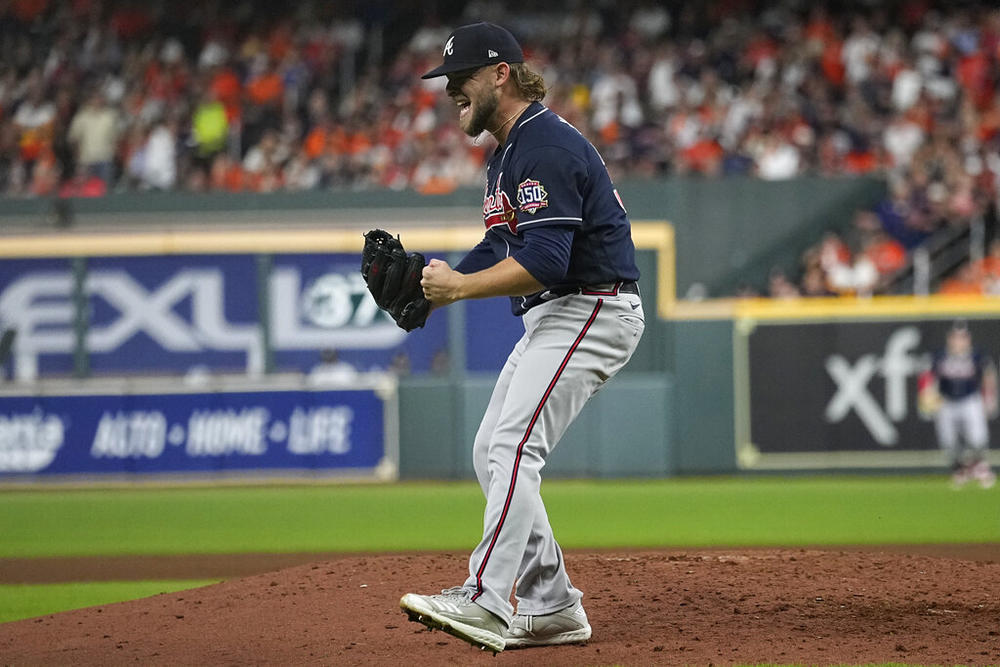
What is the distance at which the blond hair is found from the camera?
4.73 m

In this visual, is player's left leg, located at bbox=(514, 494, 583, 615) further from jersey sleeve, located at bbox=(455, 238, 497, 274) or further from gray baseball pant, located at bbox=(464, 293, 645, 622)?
jersey sleeve, located at bbox=(455, 238, 497, 274)

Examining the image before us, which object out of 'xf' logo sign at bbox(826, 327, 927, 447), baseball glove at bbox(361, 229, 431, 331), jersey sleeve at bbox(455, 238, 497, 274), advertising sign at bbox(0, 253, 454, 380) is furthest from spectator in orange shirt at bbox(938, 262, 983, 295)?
baseball glove at bbox(361, 229, 431, 331)

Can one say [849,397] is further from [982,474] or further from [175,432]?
[175,432]

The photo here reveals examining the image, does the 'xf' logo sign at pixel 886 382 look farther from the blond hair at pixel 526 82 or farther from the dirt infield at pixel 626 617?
the blond hair at pixel 526 82

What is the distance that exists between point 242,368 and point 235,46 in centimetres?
597

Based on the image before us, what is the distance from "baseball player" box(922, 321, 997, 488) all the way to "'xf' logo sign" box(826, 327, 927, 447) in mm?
903

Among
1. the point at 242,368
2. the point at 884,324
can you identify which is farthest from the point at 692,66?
the point at 242,368

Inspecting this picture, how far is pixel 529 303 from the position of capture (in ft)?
16.1

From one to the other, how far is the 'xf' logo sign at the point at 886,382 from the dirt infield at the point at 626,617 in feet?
28.5

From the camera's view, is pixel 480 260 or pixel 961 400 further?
pixel 961 400

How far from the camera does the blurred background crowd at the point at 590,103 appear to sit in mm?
16406

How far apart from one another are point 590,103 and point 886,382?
5395mm

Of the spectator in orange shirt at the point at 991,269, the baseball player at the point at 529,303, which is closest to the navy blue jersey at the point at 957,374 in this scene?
the spectator in orange shirt at the point at 991,269

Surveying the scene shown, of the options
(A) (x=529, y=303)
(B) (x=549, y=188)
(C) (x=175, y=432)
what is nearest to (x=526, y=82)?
(B) (x=549, y=188)
